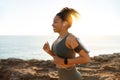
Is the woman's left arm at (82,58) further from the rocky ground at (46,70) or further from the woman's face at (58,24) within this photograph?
the rocky ground at (46,70)

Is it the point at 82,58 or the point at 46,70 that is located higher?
the point at 82,58

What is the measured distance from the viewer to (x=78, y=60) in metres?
3.70

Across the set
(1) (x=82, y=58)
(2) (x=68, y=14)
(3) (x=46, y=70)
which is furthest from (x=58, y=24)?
(3) (x=46, y=70)

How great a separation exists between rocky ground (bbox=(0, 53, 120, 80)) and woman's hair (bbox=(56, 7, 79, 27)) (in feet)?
22.8

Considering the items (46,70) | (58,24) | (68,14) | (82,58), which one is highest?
(68,14)

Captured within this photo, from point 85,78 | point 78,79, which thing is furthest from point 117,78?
point 78,79

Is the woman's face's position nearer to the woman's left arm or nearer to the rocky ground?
the woman's left arm

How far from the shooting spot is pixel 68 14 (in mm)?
3982

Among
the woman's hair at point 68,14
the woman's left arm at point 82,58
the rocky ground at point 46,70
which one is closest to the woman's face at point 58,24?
the woman's hair at point 68,14

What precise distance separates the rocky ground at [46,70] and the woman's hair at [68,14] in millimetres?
6945

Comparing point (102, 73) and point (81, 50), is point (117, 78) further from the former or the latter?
point (81, 50)

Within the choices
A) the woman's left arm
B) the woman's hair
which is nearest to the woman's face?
the woman's hair

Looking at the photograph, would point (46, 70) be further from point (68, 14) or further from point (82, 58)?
point (82, 58)

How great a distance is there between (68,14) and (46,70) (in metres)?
8.71
